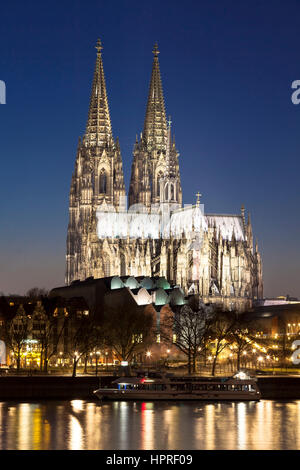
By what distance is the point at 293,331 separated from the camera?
134 meters

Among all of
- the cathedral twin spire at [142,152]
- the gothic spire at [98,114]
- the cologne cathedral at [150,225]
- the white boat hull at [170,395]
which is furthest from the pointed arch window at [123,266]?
the white boat hull at [170,395]

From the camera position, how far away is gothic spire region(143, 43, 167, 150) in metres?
172

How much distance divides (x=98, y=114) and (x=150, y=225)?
2151cm

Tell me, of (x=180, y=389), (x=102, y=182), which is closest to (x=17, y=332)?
(x=180, y=389)

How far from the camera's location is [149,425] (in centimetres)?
6197

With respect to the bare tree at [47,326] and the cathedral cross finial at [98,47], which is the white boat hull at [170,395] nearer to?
the bare tree at [47,326]

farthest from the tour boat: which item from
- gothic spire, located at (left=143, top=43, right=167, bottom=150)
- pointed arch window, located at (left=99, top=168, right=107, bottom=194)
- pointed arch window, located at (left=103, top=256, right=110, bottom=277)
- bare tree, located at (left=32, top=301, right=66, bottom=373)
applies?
gothic spire, located at (left=143, top=43, right=167, bottom=150)

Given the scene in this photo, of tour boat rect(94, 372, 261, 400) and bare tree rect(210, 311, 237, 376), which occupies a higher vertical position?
bare tree rect(210, 311, 237, 376)

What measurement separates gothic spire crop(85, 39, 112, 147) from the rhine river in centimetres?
9465

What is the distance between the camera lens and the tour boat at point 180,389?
255 ft

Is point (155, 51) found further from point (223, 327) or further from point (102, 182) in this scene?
point (223, 327)

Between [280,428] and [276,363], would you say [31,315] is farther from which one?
[280,428]

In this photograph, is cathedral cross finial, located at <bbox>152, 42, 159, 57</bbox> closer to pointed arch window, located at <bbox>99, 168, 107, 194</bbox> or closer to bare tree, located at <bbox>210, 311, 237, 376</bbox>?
pointed arch window, located at <bbox>99, 168, 107, 194</bbox>

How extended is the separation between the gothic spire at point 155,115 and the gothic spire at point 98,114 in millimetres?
8664
